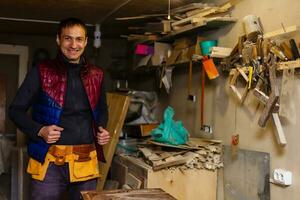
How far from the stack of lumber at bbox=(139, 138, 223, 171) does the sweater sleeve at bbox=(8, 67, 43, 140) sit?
37.6 inches

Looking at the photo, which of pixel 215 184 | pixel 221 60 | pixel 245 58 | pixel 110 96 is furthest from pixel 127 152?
pixel 245 58

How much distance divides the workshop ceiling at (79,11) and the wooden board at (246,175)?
4.77ft

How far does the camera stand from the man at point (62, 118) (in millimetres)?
1961

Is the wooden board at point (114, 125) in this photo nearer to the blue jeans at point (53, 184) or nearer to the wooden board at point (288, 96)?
the blue jeans at point (53, 184)

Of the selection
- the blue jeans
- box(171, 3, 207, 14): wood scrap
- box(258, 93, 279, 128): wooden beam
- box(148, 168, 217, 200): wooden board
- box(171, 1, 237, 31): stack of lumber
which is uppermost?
box(171, 3, 207, 14): wood scrap

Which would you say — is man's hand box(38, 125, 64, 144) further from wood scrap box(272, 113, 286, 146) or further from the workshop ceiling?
the workshop ceiling

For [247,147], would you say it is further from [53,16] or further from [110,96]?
[53,16]

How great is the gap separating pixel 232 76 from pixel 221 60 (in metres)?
0.21

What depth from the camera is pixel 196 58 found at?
2877mm

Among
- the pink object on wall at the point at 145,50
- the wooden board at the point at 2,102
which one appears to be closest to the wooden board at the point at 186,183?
the pink object on wall at the point at 145,50

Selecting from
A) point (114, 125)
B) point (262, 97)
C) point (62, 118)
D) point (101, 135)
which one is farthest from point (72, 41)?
point (114, 125)

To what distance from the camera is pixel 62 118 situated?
199 cm

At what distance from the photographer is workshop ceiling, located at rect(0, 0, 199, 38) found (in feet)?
10.9

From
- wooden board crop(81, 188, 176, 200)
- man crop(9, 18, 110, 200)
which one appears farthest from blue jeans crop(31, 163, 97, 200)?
wooden board crop(81, 188, 176, 200)
